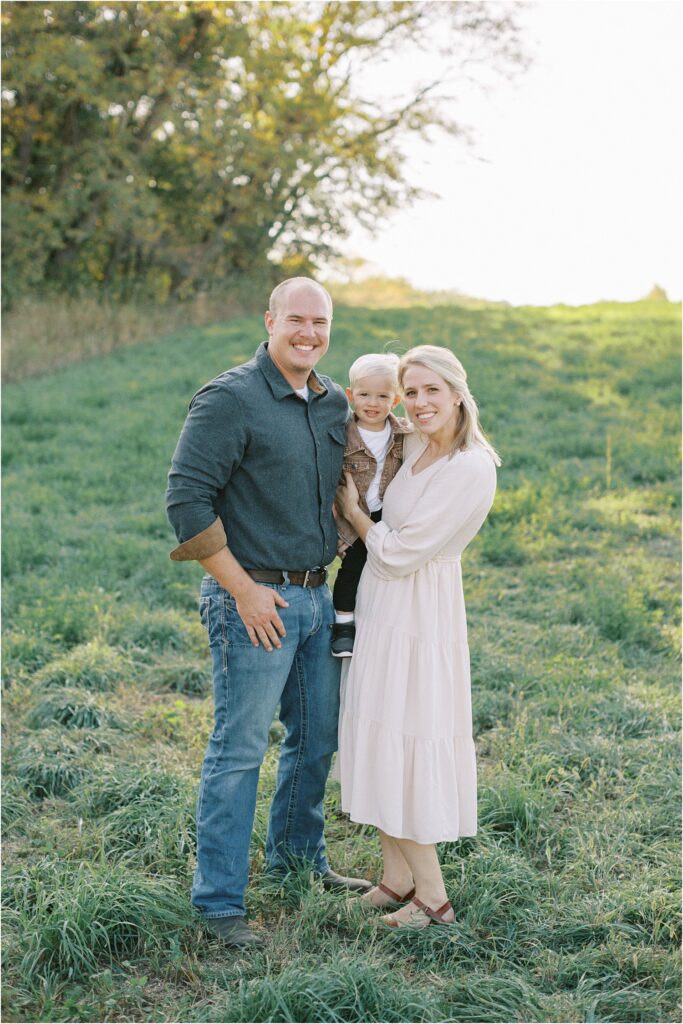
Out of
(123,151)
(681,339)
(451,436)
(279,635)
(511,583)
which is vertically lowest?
(511,583)

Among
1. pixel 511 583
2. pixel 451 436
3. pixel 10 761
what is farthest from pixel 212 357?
pixel 451 436

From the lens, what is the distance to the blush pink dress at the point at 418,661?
3531mm

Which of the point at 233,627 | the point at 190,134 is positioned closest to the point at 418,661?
the point at 233,627

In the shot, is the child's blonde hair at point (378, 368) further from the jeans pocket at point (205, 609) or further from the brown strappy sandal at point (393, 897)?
the brown strappy sandal at point (393, 897)

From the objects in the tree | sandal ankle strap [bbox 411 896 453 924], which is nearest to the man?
sandal ankle strap [bbox 411 896 453 924]

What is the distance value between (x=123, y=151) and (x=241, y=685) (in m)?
17.3

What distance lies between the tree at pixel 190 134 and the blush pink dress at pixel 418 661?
1525cm

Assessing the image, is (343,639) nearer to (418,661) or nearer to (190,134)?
(418,661)

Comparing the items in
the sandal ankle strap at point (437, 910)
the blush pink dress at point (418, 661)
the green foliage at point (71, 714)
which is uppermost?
the blush pink dress at point (418, 661)

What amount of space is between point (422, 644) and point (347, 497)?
0.66m

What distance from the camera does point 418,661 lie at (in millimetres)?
3596

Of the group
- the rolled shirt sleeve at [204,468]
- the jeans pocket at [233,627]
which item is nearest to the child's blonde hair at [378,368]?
the rolled shirt sleeve at [204,468]

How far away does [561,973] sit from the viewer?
132 inches

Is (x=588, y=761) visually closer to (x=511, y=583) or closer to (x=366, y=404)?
(x=366, y=404)
